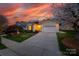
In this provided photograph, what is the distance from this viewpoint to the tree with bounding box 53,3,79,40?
99.7 inches

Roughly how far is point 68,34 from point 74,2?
36cm

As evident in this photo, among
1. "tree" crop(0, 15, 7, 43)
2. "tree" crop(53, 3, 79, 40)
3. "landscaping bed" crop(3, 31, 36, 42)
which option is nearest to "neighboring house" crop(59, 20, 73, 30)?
"tree" crop(53, 3, 79, 40)

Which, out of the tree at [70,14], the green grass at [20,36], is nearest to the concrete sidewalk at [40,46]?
the green grass at [20,36]

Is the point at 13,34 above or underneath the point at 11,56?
above

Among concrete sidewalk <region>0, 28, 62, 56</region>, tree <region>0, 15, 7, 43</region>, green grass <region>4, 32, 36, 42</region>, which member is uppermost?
tree <region>0, 15, 7, 43</region>

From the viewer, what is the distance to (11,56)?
8.14 feet

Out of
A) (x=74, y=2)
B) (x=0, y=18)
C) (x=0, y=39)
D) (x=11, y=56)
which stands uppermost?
(x=74, y=2)

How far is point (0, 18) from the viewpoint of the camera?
253cm

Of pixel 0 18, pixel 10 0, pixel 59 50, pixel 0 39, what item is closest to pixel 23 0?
pixel 10 0

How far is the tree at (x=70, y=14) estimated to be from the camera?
2531 millimetres

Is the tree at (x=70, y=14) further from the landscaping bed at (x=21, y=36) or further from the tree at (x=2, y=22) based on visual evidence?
the tree at (x=2, y=22)

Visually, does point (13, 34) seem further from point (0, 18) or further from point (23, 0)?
point (23, 0)

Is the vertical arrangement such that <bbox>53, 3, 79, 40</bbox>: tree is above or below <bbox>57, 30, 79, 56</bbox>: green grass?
above

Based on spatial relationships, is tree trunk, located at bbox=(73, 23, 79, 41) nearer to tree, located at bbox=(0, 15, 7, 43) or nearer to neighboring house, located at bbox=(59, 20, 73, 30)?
neighboring house, located at bbox=(59, 20, 73, 30)
